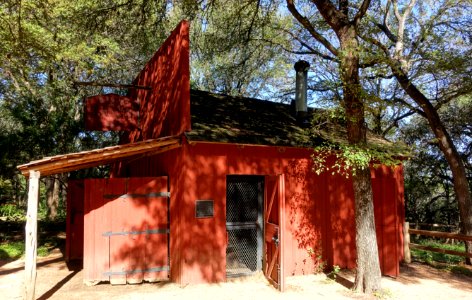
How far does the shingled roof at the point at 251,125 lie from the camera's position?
8.02m

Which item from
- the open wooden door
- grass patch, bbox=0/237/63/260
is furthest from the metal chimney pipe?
grass patch, bbox=0/237/63/260

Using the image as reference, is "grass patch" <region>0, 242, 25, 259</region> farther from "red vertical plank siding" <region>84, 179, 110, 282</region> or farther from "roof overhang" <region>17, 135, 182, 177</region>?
"roof overhang" <region>17, 135, 182, 177</region>

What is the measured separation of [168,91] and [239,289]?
190 inches

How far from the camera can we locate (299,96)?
1083 centimetres

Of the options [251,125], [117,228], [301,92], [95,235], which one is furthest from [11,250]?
[301,92]

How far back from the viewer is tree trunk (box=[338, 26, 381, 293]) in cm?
714

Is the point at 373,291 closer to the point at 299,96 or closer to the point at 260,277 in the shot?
the point at 260,277

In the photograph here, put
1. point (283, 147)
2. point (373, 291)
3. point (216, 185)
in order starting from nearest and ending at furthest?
point (373, 291)
point (216, 185)
point (283, 147)

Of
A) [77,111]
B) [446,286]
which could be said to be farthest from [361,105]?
[77,111]

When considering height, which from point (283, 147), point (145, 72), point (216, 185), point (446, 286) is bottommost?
point (446, 286)

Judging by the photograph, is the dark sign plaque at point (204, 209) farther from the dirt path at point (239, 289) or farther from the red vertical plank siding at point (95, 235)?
the red vertical plank siding at point (95, 235)

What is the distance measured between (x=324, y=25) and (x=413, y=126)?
11.7 meters

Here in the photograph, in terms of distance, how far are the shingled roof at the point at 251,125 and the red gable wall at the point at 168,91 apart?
1.60 feet

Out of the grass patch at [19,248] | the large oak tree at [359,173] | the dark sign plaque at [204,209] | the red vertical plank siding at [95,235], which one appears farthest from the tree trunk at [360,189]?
the grass patch at [19,248]
